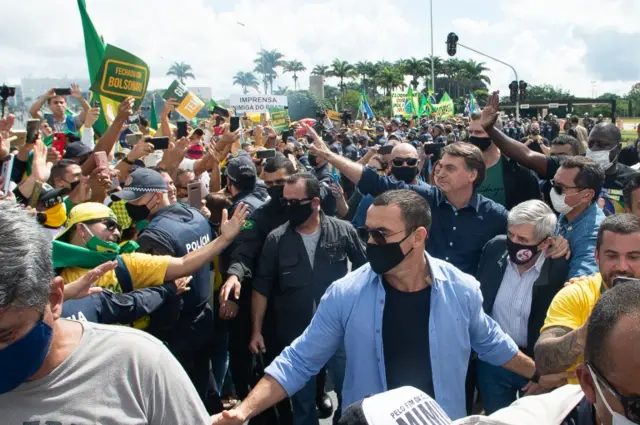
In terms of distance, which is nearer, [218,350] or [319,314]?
[319,314]

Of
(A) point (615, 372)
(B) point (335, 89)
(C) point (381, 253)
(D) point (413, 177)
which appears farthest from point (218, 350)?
(B) point (335, 89)

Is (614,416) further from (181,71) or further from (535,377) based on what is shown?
(181,71)

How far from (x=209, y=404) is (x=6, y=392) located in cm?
331

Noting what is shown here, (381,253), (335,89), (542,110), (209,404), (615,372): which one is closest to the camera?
(615,372)

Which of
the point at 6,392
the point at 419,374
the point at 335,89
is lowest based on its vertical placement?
the point at 419,374

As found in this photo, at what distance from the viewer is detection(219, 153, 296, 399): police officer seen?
450cm

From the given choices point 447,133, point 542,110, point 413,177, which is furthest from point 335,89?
point 413,177

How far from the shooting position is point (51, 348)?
165 centimetres

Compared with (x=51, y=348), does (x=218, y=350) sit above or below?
below

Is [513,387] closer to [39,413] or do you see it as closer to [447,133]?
[39,413]

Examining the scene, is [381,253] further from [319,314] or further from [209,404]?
[209,404]

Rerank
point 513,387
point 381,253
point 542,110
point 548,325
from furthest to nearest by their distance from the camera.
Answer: point 542,110, point 513,387, point 381,253, point 548,325

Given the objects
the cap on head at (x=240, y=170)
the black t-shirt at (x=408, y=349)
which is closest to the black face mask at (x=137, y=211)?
the cap on head at (x=240, y=170)

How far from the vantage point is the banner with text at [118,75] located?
24.4 ft
